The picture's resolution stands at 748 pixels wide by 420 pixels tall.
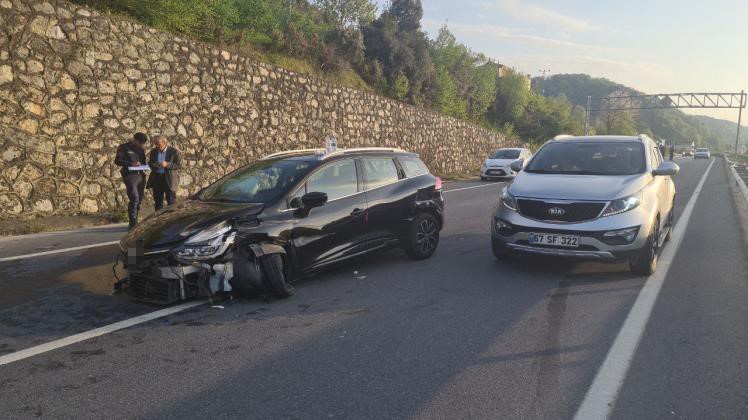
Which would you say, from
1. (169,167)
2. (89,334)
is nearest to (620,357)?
(89,334)

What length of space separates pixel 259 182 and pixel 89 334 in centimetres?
238

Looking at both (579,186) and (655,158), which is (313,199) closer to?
(579,186)

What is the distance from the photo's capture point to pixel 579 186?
6473 mm

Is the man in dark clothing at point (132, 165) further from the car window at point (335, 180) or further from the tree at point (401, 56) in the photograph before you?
the tree at point (401, 56)

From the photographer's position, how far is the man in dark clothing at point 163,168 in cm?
953

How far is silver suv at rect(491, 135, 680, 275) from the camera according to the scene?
605 cm

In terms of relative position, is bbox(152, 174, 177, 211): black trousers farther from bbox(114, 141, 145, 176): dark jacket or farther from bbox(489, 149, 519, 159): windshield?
bbox(489, 149, 519, 159): windshield

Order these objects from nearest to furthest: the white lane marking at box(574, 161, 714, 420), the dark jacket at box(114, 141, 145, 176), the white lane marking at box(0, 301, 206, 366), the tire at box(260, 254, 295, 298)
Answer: the white lane marking at box(574, 161, 714, 420) < the white lane marking at box(0, 301, 206, 366) < the tire at box(260, 254, 295, 298) < the dark jacket at box(114, 141, 145, 176)

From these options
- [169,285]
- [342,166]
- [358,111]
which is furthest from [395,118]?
[169,285]

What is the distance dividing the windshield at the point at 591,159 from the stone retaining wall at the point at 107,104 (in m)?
8.92

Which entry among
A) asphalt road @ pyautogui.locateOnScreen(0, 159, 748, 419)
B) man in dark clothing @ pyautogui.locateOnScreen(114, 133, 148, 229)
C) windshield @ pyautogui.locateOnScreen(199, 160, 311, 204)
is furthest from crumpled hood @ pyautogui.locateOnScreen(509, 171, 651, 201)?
man in dark clothing @ pyautogui.locateOnScreen(114, 133, 148, 229)

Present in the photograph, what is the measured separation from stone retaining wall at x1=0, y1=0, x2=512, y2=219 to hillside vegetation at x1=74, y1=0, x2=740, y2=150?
3.35 feet

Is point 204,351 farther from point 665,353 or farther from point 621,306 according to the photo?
point 621,306

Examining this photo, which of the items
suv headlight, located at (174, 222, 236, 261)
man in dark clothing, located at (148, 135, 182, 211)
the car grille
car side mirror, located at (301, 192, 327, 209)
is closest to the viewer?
suv headlight, located at (174, 222, 236, 261)
